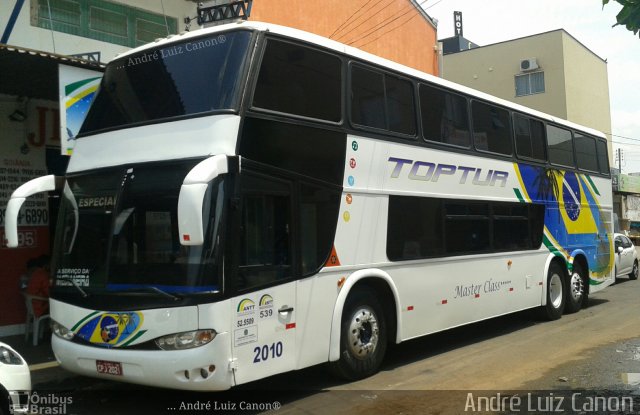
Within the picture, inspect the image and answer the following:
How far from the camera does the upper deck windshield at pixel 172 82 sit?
19.5ft

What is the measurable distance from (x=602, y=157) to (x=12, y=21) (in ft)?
42.5

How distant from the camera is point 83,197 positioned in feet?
20.7

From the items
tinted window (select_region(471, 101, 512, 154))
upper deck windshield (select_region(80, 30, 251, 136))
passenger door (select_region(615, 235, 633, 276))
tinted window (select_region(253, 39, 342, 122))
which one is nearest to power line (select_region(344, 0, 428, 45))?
tinted window (select_region(471, 101, 512, 154))

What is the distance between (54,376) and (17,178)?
4.02 m

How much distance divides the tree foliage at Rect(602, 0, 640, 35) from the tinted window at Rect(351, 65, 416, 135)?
9.81 ft

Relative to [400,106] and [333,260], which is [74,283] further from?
[400,106]

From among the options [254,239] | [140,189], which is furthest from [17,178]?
[254,239]

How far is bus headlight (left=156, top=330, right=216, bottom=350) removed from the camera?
17.4 ft

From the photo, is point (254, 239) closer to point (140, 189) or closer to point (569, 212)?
point (140, 189)

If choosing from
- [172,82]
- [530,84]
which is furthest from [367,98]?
[530,84]

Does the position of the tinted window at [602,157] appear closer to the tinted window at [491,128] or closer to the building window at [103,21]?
the tinted window at [491,128]

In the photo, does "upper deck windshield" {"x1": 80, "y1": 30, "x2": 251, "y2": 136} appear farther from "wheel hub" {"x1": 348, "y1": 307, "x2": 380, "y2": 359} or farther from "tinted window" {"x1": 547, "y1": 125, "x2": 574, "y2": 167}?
"tinted window" {"x1": 547, "y1": 125, "x2": 574, "y2": 167}

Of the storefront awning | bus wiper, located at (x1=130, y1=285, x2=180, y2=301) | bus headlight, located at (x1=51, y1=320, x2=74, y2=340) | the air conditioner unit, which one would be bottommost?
bus headlight, located at (x1=51, y1=320, x2=74, y2=340)

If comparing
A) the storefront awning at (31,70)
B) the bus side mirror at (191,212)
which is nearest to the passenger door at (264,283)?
the bus side mirror at (191,212)
